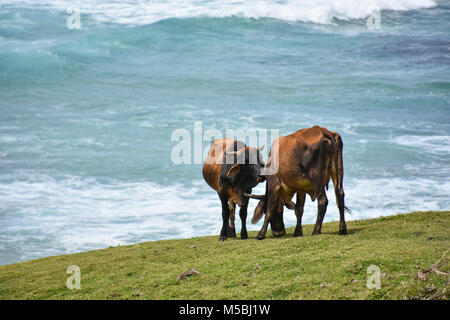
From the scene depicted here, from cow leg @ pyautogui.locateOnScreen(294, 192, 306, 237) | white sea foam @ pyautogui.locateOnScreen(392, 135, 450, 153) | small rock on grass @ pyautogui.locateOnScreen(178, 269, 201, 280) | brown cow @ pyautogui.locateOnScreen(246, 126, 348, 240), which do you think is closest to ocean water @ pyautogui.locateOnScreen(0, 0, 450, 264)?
white sea foam @ pyautogui.locateOnScreen(392, 135, 450, 153)

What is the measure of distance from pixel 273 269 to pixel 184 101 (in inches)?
1133

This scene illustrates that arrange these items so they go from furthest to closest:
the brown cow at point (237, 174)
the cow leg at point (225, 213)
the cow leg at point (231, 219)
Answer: the cow leg at point (231, 219) < the cow leg at point (225, 213) < the brown cow at point (237, 174)

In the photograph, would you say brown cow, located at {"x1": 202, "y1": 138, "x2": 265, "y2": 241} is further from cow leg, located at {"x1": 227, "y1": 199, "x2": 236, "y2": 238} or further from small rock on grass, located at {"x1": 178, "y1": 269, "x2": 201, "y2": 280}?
small rock on grass, located at {"x1": 178, "y1": 269, "x2": 201, "y2": 280}

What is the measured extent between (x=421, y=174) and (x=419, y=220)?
13.4 meters

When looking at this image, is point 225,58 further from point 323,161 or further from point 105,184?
point 323,161

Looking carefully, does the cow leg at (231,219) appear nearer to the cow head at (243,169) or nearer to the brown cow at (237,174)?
the brown cow at (237,174)

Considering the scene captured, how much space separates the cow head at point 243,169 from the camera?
38.6ft

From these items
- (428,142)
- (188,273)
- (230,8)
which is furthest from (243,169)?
(230,8)

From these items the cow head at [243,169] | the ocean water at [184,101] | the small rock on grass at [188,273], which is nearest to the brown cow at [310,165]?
the cow head at [243,169]

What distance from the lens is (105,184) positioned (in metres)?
24.9

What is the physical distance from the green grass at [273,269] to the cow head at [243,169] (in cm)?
A: 109

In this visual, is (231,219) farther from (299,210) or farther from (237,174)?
(299,210)

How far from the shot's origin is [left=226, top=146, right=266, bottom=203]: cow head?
11.8 m

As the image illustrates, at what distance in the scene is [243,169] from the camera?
11.8 m
